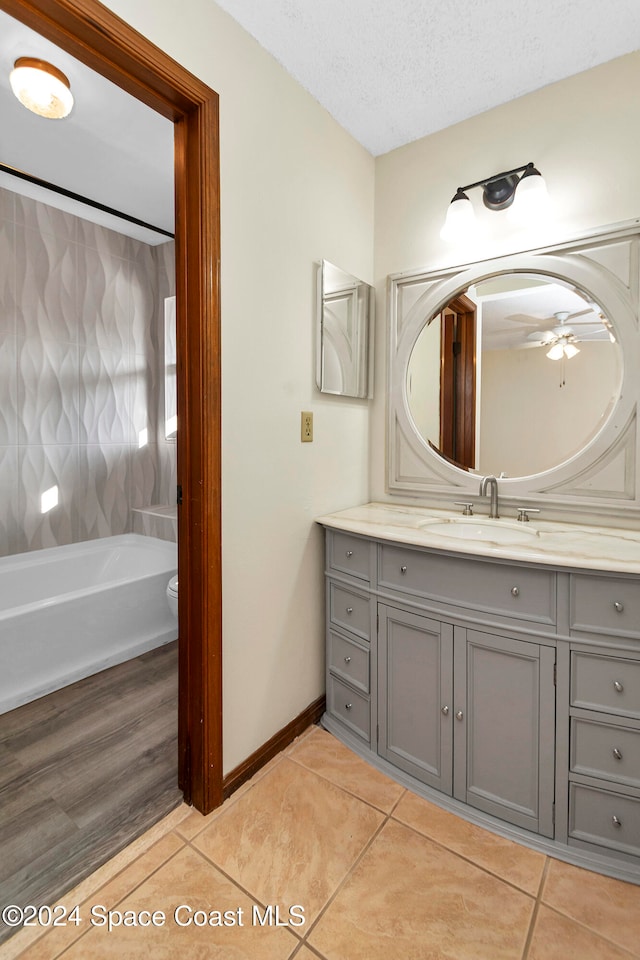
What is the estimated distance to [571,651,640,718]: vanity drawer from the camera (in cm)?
124

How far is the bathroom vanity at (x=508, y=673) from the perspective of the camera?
1.26 meters

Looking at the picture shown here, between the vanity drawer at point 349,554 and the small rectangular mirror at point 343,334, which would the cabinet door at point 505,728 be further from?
the small rectangular mirror at point 343,334

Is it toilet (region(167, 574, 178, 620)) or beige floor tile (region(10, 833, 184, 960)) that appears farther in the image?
toilet (region(167, 574, 178, 620))

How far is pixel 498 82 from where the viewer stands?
5.69ft

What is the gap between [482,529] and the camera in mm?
1756

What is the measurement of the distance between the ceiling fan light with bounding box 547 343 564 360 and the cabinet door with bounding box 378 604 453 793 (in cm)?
109

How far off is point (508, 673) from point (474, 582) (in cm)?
28

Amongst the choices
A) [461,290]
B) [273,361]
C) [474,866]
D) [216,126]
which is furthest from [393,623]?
[216,126]

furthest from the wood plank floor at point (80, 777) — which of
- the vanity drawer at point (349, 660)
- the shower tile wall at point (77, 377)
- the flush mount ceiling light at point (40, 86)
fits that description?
the flush mount ceiling light at point (40, 86)

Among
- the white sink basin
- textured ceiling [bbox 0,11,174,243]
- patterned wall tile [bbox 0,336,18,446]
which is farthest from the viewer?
patterned wall tile [bbox 0,336,18,446]

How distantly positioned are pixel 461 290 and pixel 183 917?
89.0 inches

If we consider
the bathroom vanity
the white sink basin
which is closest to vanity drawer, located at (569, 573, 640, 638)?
the bathroom vanity

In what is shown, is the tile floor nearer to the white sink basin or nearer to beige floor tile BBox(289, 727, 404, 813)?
beige floor tile BBox(289, 727, 404, 813)

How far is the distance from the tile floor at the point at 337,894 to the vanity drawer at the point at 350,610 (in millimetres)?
557
